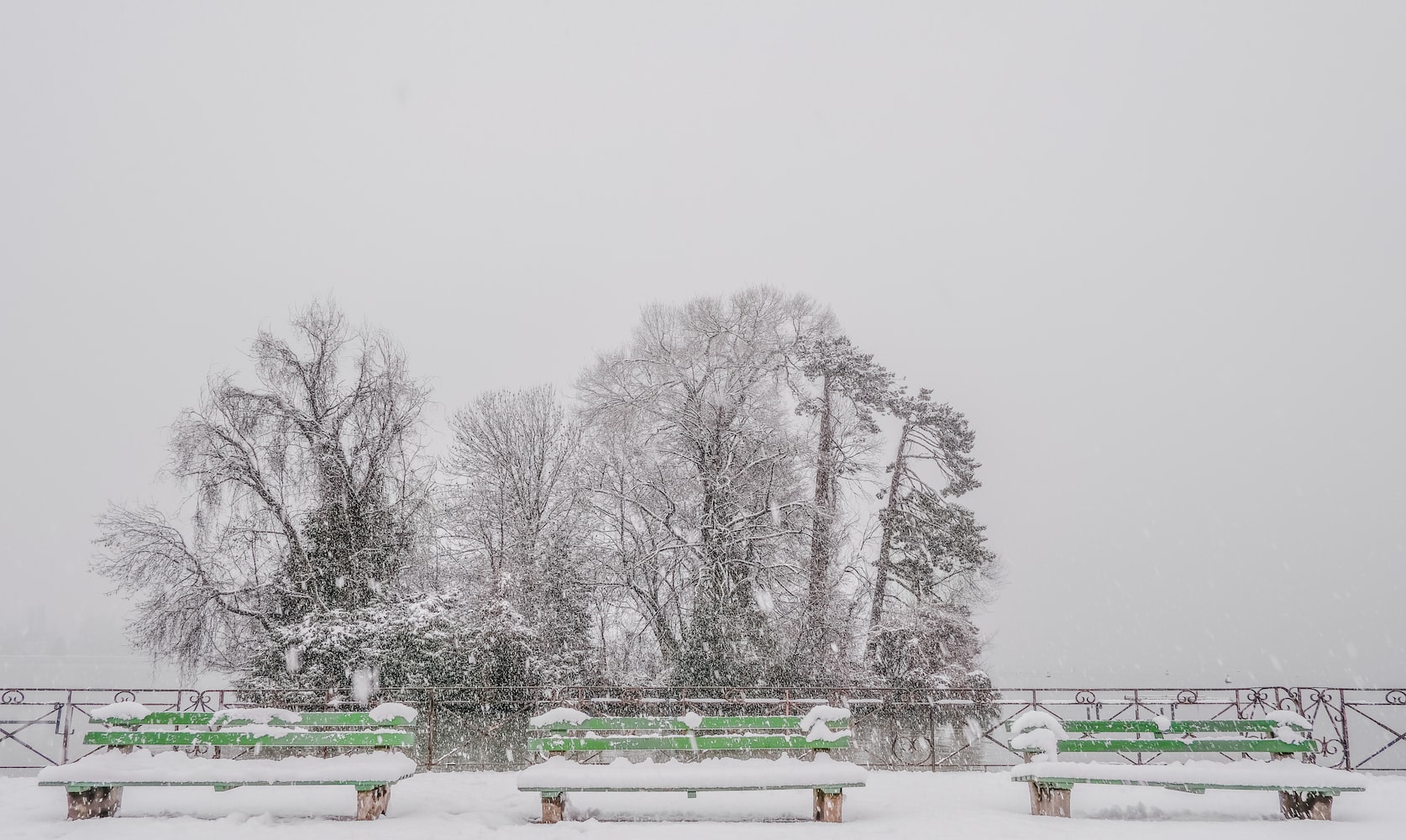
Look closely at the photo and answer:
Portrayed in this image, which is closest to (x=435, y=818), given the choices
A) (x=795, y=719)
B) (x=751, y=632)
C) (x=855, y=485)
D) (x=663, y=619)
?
(x=795, y=719)

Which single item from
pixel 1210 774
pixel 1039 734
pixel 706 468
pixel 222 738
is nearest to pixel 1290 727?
pixel 1210 774

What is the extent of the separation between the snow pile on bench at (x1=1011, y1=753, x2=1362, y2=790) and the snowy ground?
1.18ft

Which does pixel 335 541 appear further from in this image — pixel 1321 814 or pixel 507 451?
pixel 1321 814

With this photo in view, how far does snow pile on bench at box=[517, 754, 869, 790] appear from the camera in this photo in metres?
7.52

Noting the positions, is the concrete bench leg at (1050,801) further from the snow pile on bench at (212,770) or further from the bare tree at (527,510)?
the bare tree at (527,510)

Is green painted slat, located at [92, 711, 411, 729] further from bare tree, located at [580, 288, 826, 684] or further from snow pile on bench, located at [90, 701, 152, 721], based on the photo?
bare tree, located at [580, 288, 826, 684]

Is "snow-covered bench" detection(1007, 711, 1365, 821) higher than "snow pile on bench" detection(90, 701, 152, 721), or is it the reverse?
"snow pile on bench" detection(90, 701, 152, 721)

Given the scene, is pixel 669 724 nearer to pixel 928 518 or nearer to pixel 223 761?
pixel 223 761

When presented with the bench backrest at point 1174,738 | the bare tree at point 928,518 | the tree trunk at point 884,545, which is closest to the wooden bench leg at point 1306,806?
the bench backrest at point 1174,738

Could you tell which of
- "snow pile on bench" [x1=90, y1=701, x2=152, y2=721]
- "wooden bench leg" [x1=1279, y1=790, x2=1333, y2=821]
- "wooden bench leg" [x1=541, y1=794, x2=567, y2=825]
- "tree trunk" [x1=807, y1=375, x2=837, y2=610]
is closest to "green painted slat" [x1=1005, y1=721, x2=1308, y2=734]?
"wooden bench leg" [x1=1279, y1=790, x2=1333, y2=821]

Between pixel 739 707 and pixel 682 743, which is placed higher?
pixel 682 743

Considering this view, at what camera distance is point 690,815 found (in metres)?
8.12

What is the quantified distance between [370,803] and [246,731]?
5.14 ft

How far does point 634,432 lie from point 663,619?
483 centimetres
